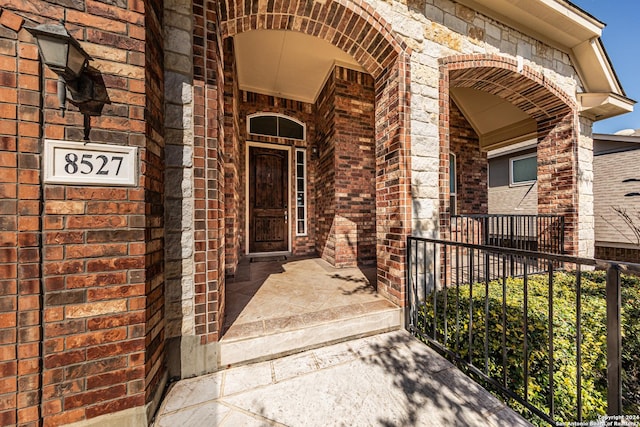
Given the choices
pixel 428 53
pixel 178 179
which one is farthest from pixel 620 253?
pixel 178 179

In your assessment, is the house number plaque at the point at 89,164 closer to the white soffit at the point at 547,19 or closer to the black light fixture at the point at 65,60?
the black light fixture at the point at 65,60

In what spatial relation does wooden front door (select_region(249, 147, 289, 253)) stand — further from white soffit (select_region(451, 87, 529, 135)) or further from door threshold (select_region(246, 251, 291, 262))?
white soffit (select_region(451, 87, 529, 135))

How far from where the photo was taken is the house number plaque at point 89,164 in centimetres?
121

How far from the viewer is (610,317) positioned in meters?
1.11

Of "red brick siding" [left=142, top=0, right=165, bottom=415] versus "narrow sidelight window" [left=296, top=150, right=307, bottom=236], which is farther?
"narrow sidelight window" [left=296, top=150, right=307, bottom=236]

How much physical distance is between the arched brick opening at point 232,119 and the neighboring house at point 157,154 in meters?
0.01

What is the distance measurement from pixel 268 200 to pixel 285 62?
2.64 m

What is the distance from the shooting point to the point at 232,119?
10.7 feet

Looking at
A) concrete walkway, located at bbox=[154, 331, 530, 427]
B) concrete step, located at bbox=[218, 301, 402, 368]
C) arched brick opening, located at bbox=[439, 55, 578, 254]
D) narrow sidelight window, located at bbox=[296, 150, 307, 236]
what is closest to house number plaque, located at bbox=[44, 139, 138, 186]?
concrete step, located at bbox=[218, 301, 402, 368]

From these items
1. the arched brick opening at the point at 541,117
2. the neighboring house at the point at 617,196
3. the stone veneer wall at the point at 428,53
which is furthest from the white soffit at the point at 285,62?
the neighboring house at the point at 617,196

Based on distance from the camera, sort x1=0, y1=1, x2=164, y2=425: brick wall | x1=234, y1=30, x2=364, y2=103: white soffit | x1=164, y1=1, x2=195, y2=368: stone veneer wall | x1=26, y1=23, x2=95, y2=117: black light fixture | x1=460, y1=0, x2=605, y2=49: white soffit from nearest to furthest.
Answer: x1=26, y1=23, x2=95, y2=117: black light fixture
x1=0, y1=1, x2=164, y2=425: brick wall
x1=164, y1=1, x2=195, y2=368: stone veneer wall
x1=460, y1=0, x2=605, y2=49: white soffit
x1=234, y1=30, x2=364, y2=103: white soffit

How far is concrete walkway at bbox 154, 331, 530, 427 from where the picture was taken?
4.48 ft

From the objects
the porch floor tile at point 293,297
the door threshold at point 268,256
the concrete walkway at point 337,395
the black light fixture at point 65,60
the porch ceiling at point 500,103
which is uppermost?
the porch ceiling at point 500,103

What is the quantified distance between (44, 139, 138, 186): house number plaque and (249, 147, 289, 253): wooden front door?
3542 mm
